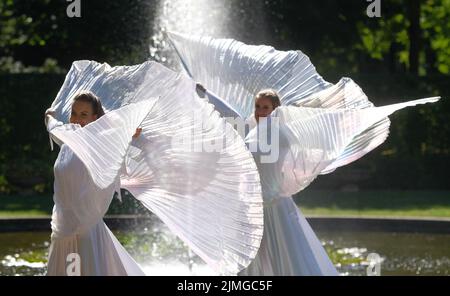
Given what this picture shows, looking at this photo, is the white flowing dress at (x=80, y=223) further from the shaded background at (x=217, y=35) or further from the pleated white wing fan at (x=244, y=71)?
the shaded background at (x=217, y=35)

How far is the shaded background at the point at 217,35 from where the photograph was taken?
1852 centimetres

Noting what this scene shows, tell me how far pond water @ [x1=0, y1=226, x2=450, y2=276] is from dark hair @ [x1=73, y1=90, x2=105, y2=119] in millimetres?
4236

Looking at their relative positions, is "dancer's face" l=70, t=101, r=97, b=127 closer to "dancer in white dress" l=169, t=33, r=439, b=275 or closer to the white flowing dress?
the white flowing dress

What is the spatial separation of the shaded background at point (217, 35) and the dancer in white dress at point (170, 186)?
10.8 metres

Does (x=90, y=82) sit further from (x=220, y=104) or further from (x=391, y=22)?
(x=391, y=22)

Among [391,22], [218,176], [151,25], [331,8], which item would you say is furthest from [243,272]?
[391,22]

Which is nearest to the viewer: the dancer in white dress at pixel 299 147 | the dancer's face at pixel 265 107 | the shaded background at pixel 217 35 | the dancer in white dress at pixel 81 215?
the dancer in white dress at pixel 81 215

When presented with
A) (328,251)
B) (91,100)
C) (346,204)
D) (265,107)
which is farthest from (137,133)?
(346,204)

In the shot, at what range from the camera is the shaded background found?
18.5m

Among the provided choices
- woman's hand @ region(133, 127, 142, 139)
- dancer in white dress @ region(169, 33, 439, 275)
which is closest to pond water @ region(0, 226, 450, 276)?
dancer in white dress @ region(169, 33, 439, 275)

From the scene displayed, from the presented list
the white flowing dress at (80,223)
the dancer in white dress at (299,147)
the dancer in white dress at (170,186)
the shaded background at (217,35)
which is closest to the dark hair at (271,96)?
the dancer in white dress at (299,147)

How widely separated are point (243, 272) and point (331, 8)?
55.0 ft

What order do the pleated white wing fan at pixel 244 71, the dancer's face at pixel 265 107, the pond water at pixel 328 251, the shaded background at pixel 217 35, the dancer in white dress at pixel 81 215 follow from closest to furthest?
the dancer in white dress at pixel 81 215 < the dancer's face at pixel 265 107 < the pleated white wing fan at pixel 244 71 < the pond water at pixel 328 251 < the shaded background at pixel 217 35

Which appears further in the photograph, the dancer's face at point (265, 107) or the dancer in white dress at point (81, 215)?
the dancer's face at point (265, 107)
